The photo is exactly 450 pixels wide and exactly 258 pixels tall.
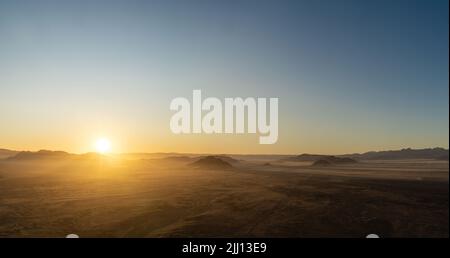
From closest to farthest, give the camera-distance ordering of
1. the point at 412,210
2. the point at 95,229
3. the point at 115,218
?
the point at 95,229 < the point at 115,218 < the point at 412,210

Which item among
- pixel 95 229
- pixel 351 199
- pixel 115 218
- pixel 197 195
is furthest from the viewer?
pixel 197 195
